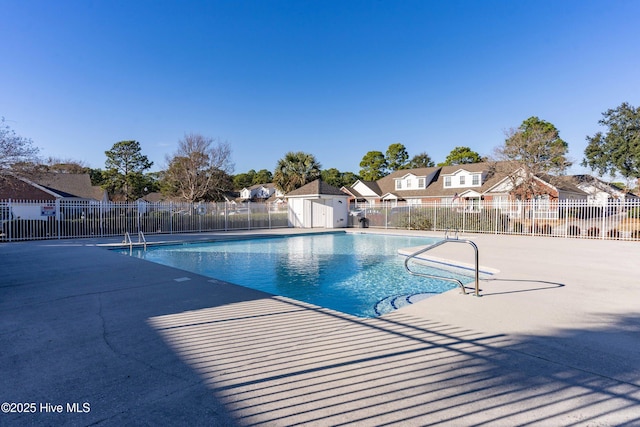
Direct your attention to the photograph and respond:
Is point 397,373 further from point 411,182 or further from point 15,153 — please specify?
point 411,182

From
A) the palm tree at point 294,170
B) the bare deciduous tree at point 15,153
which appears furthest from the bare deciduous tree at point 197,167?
the bare deciduous tree at point 15,153

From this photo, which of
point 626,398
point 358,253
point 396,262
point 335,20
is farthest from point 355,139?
point 626,398

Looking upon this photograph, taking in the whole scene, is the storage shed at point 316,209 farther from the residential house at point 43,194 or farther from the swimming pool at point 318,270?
the residential house at point 43,194

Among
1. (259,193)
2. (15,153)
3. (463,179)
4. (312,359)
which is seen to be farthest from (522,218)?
(259,193)

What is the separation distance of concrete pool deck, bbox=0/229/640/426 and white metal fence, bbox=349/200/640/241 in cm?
1235

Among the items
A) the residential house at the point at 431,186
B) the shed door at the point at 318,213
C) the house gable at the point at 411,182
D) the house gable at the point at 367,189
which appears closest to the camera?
the shed door at the point at 318,213

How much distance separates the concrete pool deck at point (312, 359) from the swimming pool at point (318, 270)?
77.8 inches

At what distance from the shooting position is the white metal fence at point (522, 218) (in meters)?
15.3

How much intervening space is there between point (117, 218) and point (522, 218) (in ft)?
71.9

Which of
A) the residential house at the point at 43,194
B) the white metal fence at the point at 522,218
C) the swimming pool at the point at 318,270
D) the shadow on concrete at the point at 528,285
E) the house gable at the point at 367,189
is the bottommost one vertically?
the swimming pool at the point at 318,270

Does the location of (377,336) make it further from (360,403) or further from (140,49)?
(140,49)

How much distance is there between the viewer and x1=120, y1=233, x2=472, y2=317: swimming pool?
23.8 ft

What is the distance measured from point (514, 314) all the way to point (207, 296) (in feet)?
15.3

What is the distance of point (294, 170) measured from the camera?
1266 inches
